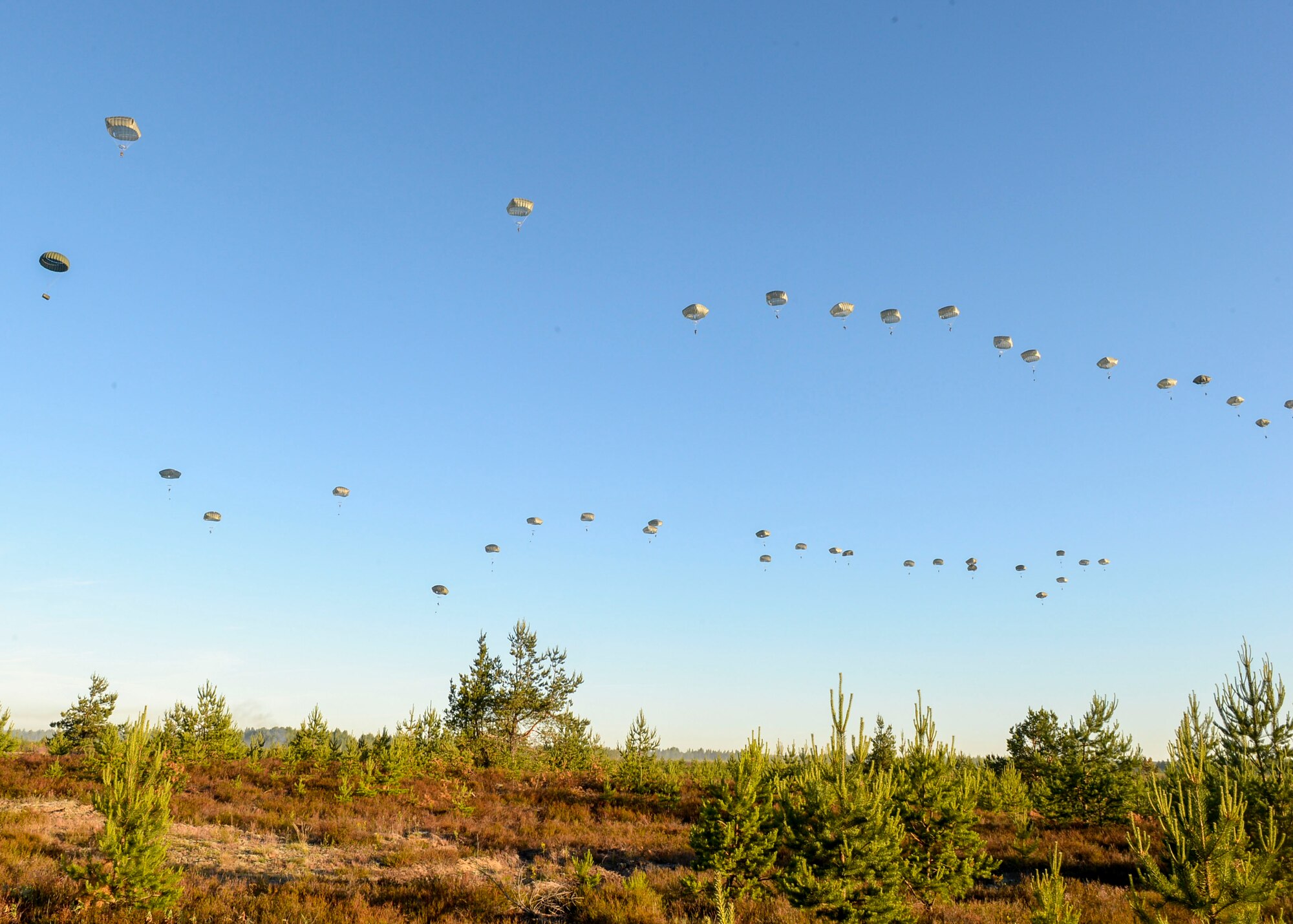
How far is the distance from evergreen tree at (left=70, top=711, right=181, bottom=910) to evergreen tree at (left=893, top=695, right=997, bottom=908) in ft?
42.6

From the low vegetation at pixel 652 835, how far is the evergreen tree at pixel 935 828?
0.05m

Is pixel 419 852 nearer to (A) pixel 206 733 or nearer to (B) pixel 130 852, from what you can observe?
(B) pixel 130 852

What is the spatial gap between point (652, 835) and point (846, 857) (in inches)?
540

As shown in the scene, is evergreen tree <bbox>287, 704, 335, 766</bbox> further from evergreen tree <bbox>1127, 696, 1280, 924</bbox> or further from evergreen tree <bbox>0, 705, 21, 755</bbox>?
evergreen tree <bbox>1127, 696, 1280, 924</bbox>

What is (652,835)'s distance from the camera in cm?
2342

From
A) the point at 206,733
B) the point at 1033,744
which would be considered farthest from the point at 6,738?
the point at 1033,744

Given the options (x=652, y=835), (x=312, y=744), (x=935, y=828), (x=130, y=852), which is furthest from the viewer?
(x=312, y=744)

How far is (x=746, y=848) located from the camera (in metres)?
14.3

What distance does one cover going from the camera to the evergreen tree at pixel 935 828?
13.8 m

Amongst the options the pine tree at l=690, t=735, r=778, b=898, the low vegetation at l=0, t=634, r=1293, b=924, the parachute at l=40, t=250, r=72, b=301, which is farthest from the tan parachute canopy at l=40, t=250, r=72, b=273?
the pine tree at l=690, t=735, r=778, b=898

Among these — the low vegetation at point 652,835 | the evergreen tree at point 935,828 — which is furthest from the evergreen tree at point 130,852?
the evergreen tree at point 935,828

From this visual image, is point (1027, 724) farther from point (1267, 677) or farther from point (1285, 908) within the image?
point (1285, 908)

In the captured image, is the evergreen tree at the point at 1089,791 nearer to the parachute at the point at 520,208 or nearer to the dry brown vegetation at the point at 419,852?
the dry brown vegetation at the point at 419,852

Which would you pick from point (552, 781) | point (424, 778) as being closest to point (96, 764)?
point (424, 778)
